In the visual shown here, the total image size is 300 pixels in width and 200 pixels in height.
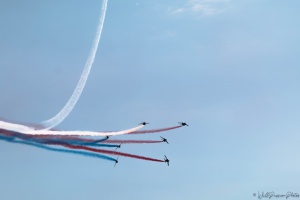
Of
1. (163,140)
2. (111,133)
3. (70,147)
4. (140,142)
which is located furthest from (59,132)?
(163,140)

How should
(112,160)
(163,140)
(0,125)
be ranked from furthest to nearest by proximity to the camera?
(163,140) → (112,160) → (0,125)

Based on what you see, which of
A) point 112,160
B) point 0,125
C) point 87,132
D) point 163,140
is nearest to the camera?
point 0,125

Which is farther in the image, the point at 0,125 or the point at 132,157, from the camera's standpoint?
the point at 132,157

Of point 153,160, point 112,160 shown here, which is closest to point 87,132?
point 112,160

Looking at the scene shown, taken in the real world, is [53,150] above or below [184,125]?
below

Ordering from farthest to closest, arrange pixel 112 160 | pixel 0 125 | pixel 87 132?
pixel 112 160 < pixel 87 132 < pixel 0 125

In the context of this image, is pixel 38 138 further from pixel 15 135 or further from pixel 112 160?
pixel 112 160

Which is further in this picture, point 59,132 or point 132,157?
point 132,157

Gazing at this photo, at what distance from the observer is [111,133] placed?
3324 inches

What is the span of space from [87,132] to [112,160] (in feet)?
27.8

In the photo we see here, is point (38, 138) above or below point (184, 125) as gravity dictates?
below

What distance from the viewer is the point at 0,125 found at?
2982 inches

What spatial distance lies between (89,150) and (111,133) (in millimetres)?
4147

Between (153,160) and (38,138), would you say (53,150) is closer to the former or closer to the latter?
(38,138)
